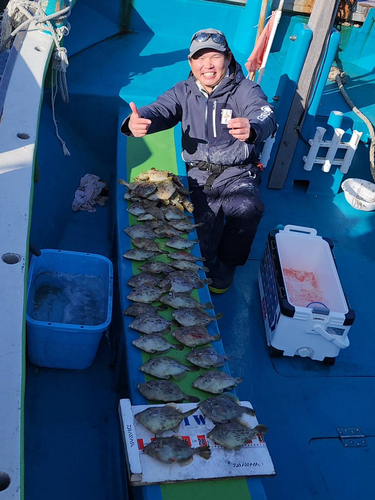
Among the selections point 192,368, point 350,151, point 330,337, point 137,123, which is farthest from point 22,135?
point 350,151

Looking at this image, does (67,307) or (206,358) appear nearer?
(206,358)

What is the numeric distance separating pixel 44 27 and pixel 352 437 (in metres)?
3.83

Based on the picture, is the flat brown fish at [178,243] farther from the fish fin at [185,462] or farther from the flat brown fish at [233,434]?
the fish fin at [185,462]

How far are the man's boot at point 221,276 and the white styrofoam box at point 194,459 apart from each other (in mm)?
1512

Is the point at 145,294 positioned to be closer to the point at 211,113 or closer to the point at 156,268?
the point at 156,268

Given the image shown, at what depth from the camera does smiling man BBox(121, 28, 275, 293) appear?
3613 millimetres

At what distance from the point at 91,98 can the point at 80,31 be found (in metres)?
1.41

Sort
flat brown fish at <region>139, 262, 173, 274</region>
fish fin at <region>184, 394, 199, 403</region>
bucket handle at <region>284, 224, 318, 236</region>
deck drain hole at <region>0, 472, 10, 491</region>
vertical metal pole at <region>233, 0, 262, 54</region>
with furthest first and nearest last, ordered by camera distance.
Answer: vertical metal pole at <region>233, 0, 262, 54</region> < bucket handle at <region>284, 224, 318, 236</region> < flat brown fish at <region>139, 262, 173, 274</region> < fish fin at <region>184, 394, 199, 403</region> < deck drain hole at <region>0, 472, 10, 491</region>

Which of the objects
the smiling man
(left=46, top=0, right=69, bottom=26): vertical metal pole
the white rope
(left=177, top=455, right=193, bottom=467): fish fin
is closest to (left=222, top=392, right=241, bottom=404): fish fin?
(left=177, top=455, right=193, bottom=467): fish fin

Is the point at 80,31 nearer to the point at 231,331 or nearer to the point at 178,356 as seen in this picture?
the point at 231,331

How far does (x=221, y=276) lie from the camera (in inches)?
152

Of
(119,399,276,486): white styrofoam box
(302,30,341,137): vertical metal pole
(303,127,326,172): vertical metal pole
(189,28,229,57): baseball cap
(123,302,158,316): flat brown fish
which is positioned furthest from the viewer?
(303,127,326,172): vertical metal pole

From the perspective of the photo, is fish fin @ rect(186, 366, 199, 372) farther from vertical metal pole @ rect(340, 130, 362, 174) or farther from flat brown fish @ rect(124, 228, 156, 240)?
vertical metal pole @ rect(340, 130, 362, 174)

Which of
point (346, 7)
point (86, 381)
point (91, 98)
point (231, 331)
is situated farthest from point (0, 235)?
point (346, 7)
